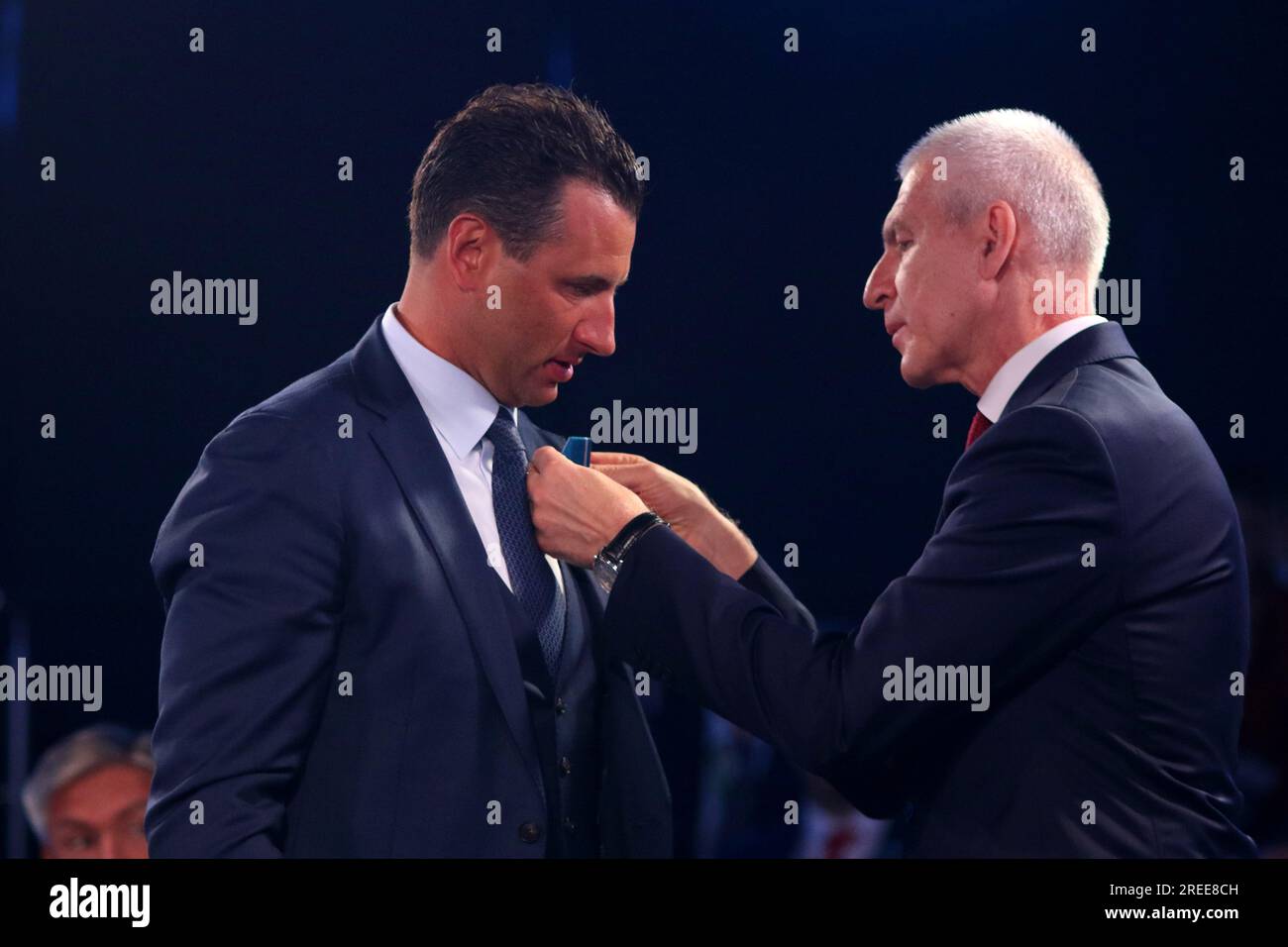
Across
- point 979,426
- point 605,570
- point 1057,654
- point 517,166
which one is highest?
point 517,166

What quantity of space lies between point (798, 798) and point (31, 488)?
1903mm

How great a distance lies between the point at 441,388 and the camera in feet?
7.32

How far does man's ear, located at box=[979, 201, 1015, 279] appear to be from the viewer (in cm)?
225

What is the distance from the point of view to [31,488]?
284 cm

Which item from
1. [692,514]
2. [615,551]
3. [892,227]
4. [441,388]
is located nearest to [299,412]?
[441,388]

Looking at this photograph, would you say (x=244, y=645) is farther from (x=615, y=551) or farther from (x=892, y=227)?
(x=892, y=227)

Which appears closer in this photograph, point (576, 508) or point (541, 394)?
point (576, 508)

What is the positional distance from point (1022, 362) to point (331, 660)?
1111 millimetres

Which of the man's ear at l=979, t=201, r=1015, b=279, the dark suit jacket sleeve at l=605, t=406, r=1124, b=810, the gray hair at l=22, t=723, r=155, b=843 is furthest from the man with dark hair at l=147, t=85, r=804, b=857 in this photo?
the gray hair at l=22, t=723, r=155, b=843

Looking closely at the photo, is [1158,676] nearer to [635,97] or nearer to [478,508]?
[478,508]

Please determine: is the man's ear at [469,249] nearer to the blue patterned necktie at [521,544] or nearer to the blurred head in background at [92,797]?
the blue patterned necktie at [521,544]

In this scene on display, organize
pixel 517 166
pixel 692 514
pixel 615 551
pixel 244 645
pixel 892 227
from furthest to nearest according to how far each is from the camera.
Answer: pixel 692 514 → pixel 892 227 → pixel 517 166 → pixel 615 551 → pixel 244 645
